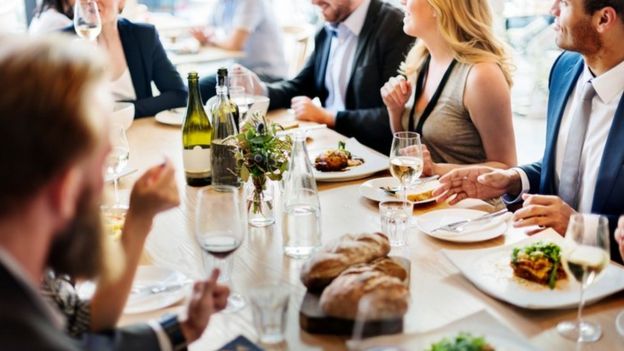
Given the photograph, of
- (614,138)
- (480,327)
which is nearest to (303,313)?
(480,327)

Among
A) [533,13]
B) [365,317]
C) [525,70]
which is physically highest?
[365,317]

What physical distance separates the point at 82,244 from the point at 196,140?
4.08ft

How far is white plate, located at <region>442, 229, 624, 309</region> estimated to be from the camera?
1.27 meters

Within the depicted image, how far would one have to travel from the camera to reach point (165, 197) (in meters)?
1.20

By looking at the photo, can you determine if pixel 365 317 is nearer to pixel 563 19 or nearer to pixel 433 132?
pixel 563 19

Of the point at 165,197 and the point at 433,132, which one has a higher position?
the point at 165,197

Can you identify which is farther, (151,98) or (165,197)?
(151,98)

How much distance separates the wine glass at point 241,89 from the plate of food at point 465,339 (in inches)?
55.0

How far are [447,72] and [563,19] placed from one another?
20.8 inches

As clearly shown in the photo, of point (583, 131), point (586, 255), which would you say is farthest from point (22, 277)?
point (583, 131)

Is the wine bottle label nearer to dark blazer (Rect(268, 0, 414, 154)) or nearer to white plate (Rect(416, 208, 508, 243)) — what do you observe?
white plate (Rect(416, 208, 508, 243))

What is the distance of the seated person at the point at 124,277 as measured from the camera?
1166mm

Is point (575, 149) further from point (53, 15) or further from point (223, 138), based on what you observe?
point (53, 15)

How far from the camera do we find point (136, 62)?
3.06 metres
